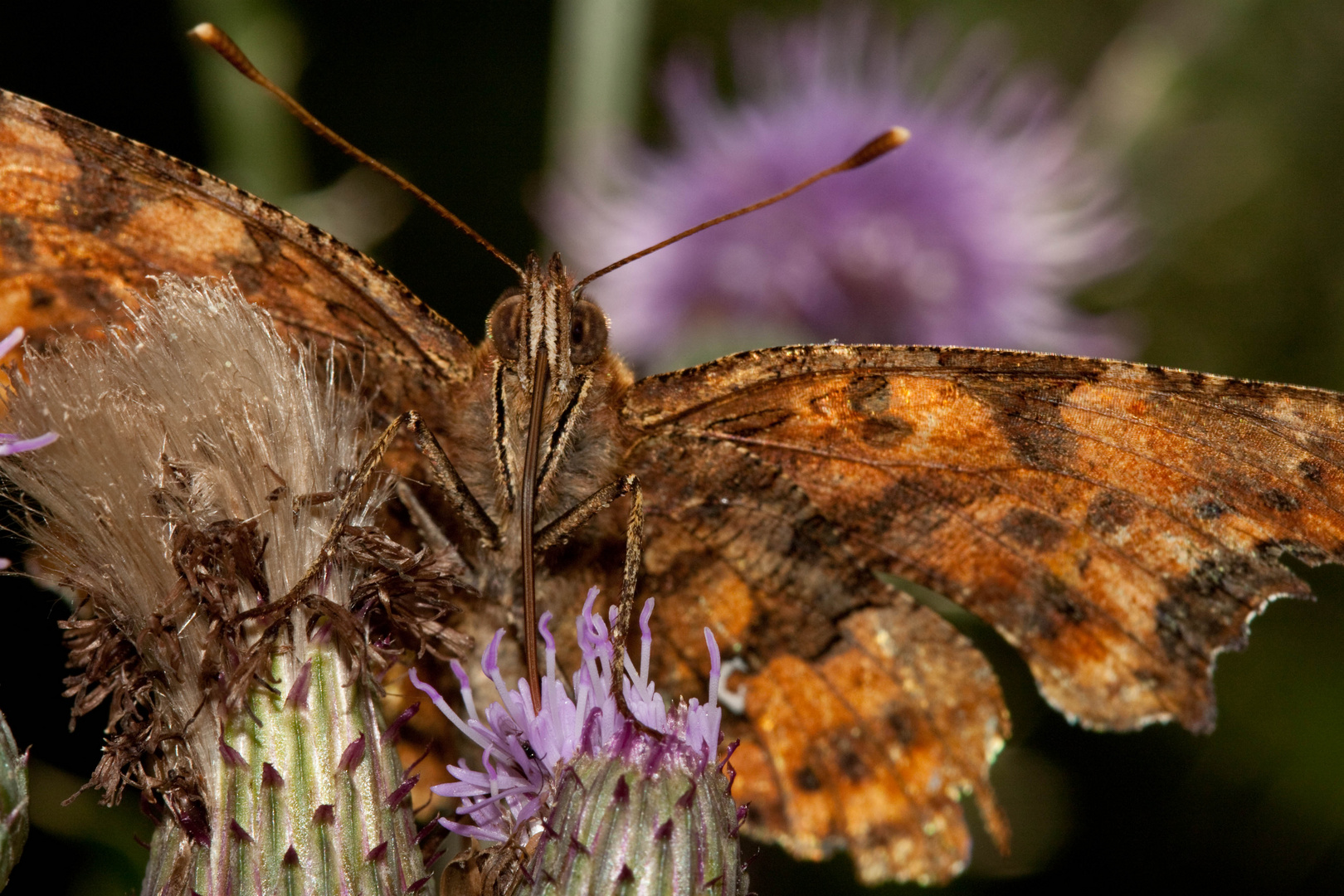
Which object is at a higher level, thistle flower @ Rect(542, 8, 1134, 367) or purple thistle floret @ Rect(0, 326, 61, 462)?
thistle flower @ Rect(542, 8, 1134, 367)

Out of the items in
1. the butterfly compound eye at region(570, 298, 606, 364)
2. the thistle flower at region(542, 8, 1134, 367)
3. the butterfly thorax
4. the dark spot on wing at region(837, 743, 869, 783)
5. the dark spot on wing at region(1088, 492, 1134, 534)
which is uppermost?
the thistle flower at region(542, 8, 1134, 367)

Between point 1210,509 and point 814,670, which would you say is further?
point 814,670

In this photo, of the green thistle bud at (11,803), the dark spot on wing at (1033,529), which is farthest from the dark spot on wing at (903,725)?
the green thistle bud at (11,803)

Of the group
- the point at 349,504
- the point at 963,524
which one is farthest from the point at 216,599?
the point at 963,524

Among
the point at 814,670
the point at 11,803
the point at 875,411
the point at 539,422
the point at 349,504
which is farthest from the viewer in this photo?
the point at 814,670

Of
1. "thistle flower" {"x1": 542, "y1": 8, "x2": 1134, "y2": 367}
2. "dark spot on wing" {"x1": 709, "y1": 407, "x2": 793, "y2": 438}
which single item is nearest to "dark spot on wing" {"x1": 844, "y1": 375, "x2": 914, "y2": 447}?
"dark spot on wing" {"x1": 709, "y1": 407, "x2": 793, "y2": 438}

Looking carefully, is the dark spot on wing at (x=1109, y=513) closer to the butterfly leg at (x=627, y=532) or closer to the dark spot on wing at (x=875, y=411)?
the dark spot on wing at (x=875, y=411)

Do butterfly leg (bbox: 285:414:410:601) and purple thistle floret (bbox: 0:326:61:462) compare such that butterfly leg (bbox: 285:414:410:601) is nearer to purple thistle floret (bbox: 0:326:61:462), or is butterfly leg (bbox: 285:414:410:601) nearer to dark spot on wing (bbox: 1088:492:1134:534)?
purple thistle floret (bbox: 0:326:61:462)

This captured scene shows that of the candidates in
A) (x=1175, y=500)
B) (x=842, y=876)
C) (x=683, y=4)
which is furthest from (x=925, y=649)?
(x=683, y=4)

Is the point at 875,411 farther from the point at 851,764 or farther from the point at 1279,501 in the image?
the point at 851,764
